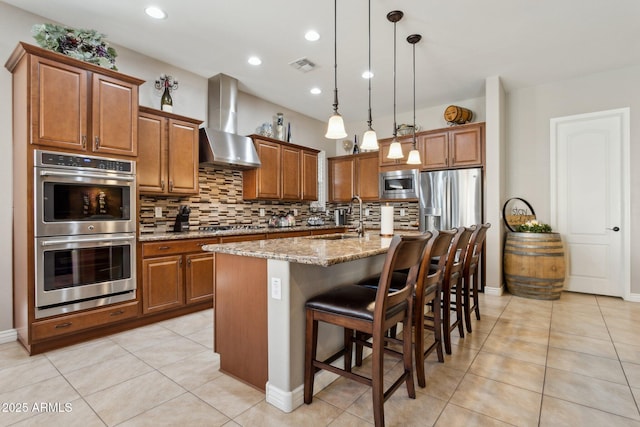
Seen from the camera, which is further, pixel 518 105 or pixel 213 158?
pixel 518 105

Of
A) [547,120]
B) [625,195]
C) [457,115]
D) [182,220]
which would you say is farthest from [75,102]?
[625,195]

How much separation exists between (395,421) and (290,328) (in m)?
0.71

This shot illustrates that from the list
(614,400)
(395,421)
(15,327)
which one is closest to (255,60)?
(15,327)

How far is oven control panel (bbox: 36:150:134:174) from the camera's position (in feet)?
8.04

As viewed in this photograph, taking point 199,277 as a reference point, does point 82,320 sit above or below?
below

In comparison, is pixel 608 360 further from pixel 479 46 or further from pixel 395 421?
pixel 479 46

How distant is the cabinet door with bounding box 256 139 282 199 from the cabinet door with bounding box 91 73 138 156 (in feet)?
5.99

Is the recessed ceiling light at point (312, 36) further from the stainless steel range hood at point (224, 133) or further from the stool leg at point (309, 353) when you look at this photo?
the stool leg at point (309, 353)

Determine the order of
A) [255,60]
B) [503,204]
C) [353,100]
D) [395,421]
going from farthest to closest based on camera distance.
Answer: [353,100] < [503,204] < [255,60] < [395,421]

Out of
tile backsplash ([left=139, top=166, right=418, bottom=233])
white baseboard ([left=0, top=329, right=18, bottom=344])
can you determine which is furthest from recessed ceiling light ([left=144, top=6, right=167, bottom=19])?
white baseboard ([left=0, top=329, right=18, bottom=344])

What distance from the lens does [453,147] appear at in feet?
15.1

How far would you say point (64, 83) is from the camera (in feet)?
8.37

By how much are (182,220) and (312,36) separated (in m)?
2.48

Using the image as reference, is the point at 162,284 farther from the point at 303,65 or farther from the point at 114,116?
the point at 303,65
